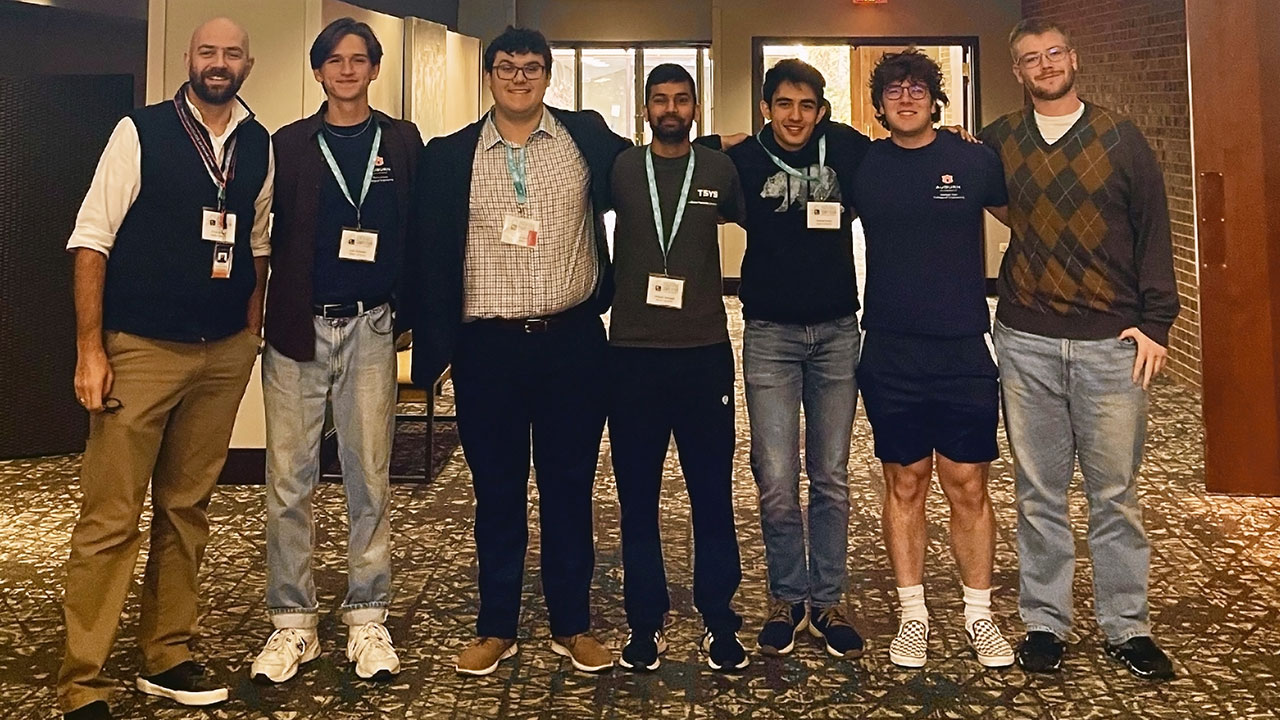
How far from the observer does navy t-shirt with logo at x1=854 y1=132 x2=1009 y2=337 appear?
316 centimetres

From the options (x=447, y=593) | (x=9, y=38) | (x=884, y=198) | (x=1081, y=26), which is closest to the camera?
(x=884, y=198)

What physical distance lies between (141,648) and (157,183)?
1253 millimetres

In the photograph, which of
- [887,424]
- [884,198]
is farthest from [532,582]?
[884,198]

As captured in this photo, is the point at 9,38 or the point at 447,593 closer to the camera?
the point at 447,593

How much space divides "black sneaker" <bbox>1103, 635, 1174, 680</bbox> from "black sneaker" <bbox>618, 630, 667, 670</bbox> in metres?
1.29

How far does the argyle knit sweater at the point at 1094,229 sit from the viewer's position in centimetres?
314

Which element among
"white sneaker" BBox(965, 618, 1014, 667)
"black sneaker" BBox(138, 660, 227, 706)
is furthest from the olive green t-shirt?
"black sneaker" BBox(138, 660, 227, 706)

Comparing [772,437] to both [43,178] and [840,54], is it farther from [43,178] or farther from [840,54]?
[840,54]

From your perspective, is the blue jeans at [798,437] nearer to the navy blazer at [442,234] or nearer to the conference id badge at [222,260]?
the navy blazer at [442,234]

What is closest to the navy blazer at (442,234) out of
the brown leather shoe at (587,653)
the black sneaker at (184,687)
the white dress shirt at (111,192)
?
the white dress shirt at (111,192)

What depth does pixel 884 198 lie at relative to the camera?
3.21m

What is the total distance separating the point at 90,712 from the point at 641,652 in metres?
1.42

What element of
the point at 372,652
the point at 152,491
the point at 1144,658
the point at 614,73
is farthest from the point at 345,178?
the point at 614,73

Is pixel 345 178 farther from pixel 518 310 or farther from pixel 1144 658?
pixel 1144 658
